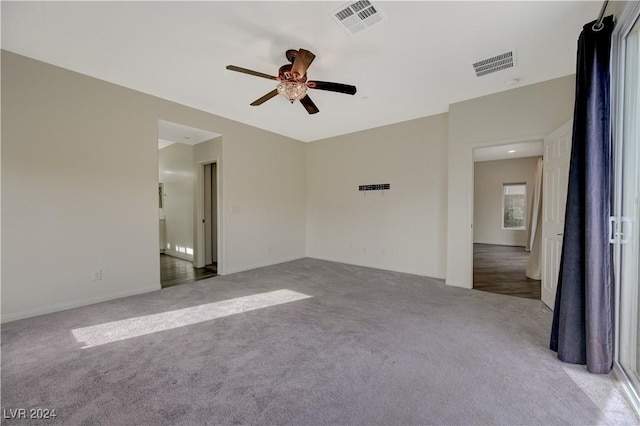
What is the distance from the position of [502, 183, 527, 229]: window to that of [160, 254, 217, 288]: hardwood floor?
9.09 metres

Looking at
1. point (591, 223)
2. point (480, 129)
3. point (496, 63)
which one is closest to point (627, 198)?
point (591, 223)

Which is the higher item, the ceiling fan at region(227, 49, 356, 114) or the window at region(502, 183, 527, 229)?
the ceiling fan at region(227, 49, 356, 114)

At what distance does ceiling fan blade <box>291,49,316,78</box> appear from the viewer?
2.37 metres

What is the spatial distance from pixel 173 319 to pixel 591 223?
3.95m

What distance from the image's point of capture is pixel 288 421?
1.53m

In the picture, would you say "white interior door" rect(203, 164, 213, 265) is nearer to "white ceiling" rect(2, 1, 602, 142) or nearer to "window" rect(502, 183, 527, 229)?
"white ceiling" rect(2, 1, 602, 142)

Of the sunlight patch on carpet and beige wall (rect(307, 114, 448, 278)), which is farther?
beige wall (rect(307, 114, 448, 278))

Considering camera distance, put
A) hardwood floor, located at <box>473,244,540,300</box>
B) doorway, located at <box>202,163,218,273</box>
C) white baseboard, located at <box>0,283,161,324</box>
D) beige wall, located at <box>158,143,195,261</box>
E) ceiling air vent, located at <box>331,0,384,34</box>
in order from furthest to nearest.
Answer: beige wall, located at <box>158,143,195,261</box> < doorway, located at <box>202,163,218,273</box> < hardwood floor, located at <box>473,244,540,300</box> < white baseboard, located at <box>0,283,161,324</box> < ceiling air vent, located at <box>331,0,384,34</box>

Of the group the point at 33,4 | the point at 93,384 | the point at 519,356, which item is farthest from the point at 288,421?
the point at 33,4

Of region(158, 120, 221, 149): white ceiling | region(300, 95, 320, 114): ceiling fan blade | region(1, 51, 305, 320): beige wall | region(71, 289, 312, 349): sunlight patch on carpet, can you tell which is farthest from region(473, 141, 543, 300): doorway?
region(1, 51, 305, 320): beige wall

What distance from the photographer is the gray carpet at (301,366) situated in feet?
5.22

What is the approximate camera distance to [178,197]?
6430 mm

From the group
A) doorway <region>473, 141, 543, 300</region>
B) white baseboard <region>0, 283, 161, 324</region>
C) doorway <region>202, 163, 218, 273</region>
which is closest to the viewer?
white baseboard <region>0, 283, 161, 324</region>

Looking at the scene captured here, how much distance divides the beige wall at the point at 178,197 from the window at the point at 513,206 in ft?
31.1
